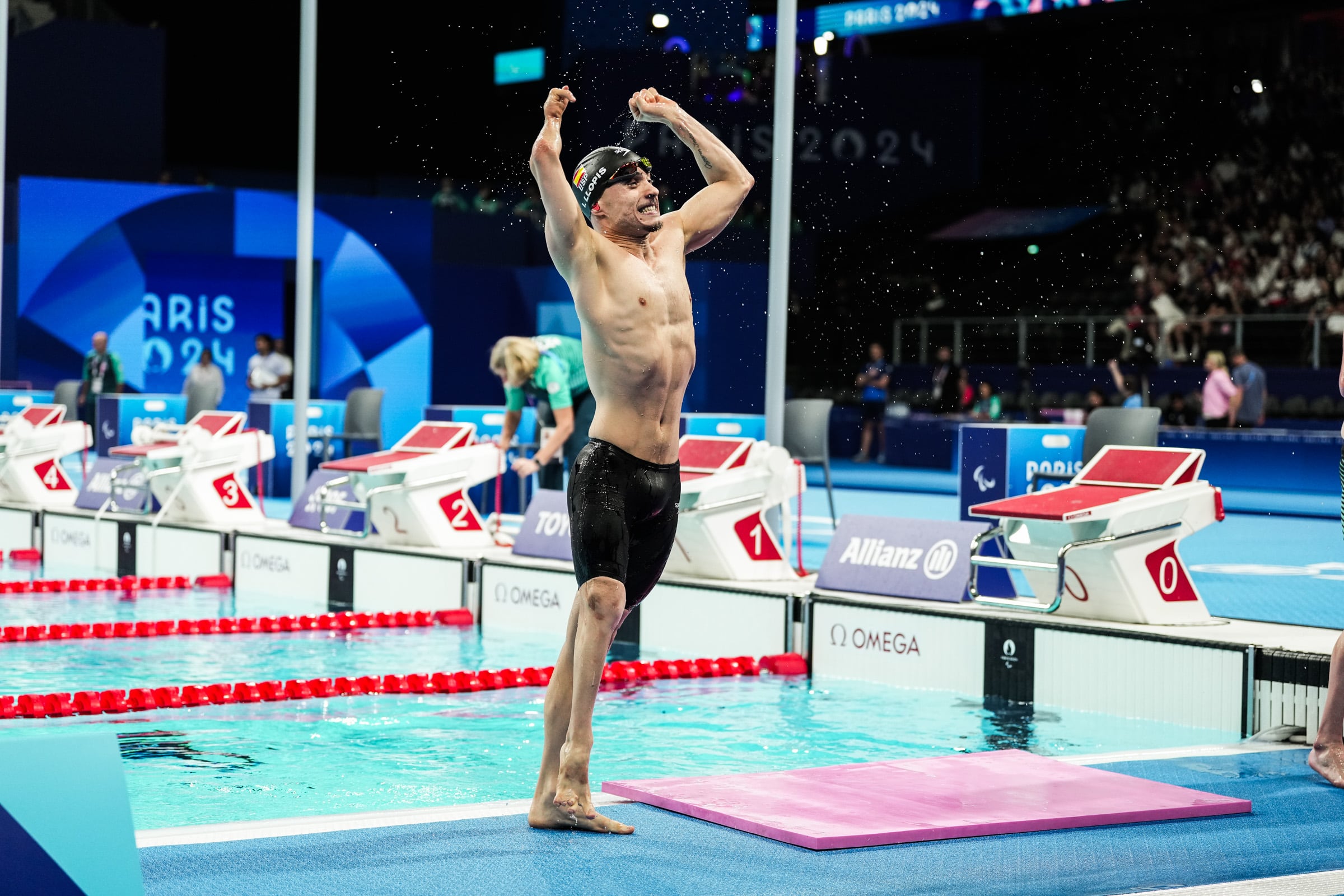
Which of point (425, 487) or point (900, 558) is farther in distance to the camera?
point (425, 487)

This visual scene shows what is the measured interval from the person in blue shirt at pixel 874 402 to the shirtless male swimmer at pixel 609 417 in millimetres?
18309

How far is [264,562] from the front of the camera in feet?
32.8

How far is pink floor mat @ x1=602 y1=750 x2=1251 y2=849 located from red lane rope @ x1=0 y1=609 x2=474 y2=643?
13.3 feet

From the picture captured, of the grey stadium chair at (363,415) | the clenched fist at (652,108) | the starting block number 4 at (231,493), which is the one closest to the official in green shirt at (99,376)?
the grey stadium chair at (363,415)

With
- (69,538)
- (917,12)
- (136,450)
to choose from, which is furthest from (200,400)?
(917,12)

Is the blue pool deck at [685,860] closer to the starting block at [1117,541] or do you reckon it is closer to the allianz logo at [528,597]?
the starting block at [1117,541]

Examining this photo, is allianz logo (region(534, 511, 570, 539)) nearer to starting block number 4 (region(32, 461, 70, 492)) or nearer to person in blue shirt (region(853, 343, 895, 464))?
starting block number 4 (region(32, 461, 70, 492))

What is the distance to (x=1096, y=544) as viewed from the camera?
616cm

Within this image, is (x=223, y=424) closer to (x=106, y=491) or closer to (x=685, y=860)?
(x=106, y=491)

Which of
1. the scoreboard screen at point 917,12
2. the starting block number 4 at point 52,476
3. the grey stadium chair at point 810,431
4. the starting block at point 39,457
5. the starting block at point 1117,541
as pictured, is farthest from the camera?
the scoreboard screen at point 917,12

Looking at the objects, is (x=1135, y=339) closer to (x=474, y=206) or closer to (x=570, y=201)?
(x=474, y=206)

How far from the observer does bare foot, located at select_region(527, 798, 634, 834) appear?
380 cm

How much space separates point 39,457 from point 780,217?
6.78m

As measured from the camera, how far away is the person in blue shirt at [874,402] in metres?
22.3
